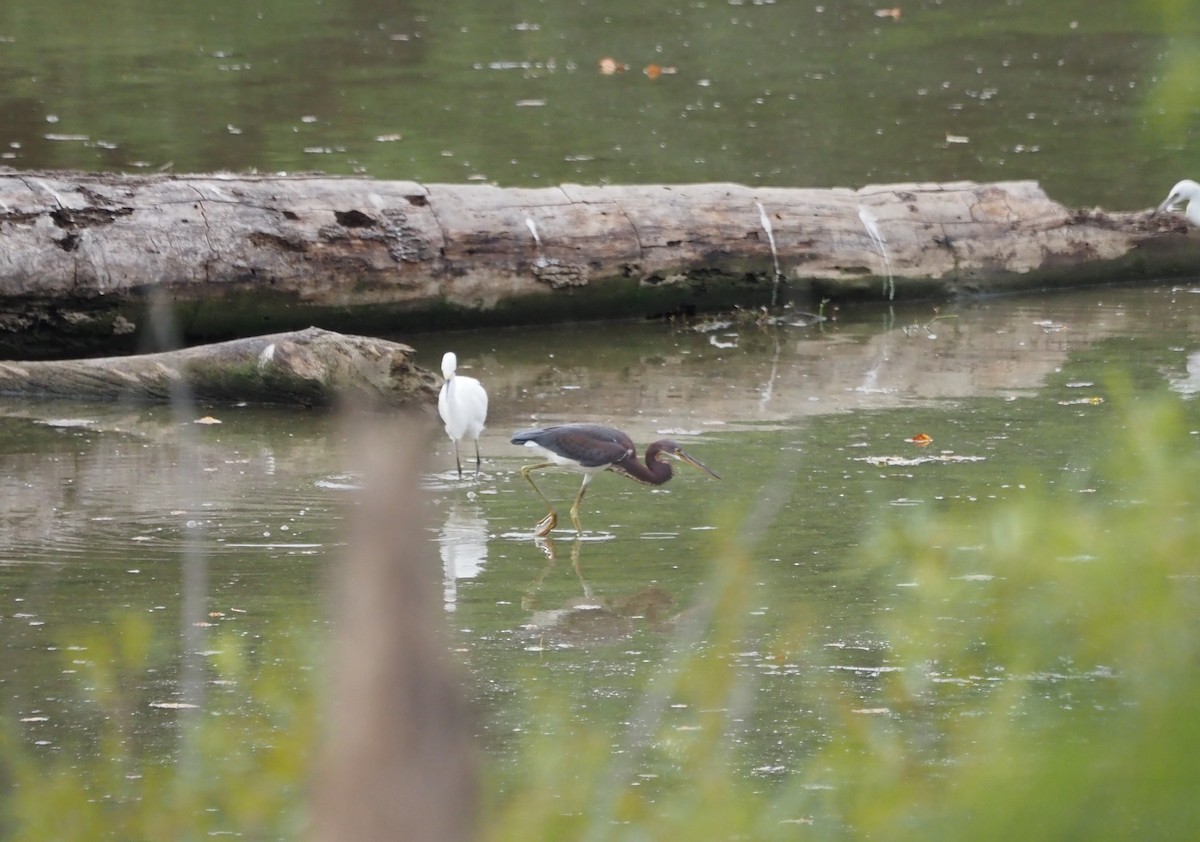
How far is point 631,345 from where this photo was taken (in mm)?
11461

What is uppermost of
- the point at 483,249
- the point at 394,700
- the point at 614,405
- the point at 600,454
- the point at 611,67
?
the point at 611,67

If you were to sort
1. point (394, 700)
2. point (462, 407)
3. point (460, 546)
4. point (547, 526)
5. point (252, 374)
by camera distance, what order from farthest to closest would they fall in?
point (252, 374) → point (462, 407) → point (547, 526) → point (460, 546) → point (394, 700)

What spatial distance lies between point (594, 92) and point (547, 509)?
13.4 metres

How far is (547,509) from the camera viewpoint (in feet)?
26.5

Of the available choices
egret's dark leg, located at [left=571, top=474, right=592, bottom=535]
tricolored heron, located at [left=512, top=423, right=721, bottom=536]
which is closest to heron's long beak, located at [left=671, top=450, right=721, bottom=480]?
tricolored heron, located at [left=512, top=423, right=721, bottom=536]

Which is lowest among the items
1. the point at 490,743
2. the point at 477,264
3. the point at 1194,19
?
the point at 490,743

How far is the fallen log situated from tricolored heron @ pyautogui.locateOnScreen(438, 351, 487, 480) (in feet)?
2.65

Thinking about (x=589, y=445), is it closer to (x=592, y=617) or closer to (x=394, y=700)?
(x=592, y=617)

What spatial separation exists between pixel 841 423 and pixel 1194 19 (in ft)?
22.9

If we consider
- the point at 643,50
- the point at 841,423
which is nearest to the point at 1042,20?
the point at 643,50

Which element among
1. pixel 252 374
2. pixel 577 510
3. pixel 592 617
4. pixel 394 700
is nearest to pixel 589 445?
pixel 577 510

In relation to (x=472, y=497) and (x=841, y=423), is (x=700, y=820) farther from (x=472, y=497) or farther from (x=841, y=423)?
(x=841, y=423)

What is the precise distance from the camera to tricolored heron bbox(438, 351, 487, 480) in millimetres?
8664

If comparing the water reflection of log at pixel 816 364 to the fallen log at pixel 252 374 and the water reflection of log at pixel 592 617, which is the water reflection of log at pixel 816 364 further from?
the water reflection of log at pixel 592 617
